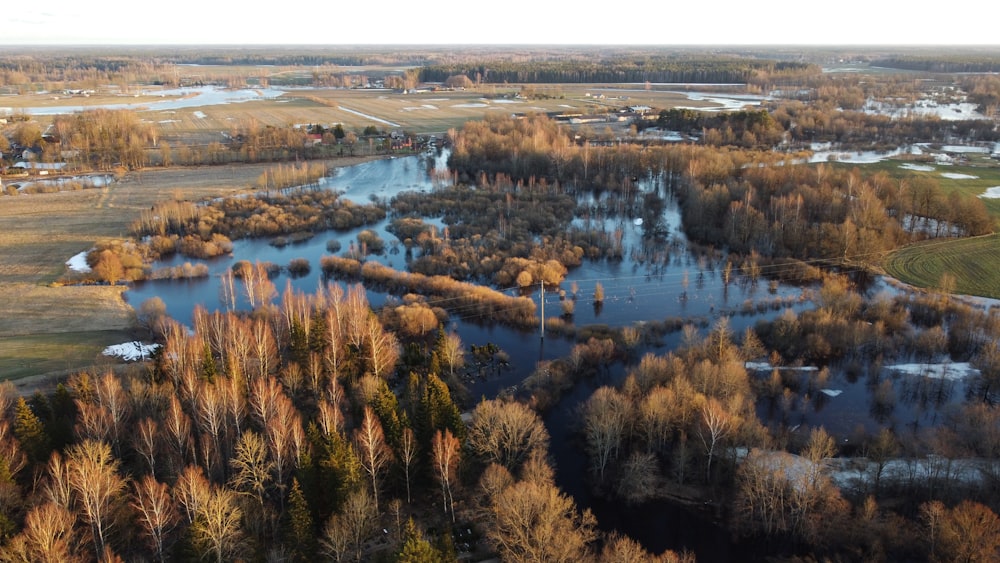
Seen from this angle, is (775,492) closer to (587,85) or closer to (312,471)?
(312,471)

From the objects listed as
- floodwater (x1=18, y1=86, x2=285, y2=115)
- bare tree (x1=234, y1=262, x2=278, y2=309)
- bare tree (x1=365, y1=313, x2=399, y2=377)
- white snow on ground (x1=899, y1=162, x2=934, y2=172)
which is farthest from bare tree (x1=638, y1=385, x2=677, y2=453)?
floodwater (x1=18, y1=86, x2=285, y2=115)

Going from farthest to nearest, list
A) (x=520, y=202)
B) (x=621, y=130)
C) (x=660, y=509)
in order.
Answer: (x=621, y=130)
(x=520, y=202)
(x=660, y=509)

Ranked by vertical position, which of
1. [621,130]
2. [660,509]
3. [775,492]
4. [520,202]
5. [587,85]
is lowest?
[660,509]

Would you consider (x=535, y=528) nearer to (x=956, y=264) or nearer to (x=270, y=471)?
(x=270, y=471)

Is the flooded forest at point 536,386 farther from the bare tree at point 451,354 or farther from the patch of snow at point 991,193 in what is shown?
the patch of snow at point 991,193

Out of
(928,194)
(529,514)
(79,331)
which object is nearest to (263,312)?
(79,331)

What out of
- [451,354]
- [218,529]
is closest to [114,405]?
[218,529]

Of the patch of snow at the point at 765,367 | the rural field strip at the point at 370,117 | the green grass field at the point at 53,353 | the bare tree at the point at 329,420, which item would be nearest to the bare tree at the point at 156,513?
the bare tree at the point at 329,420
